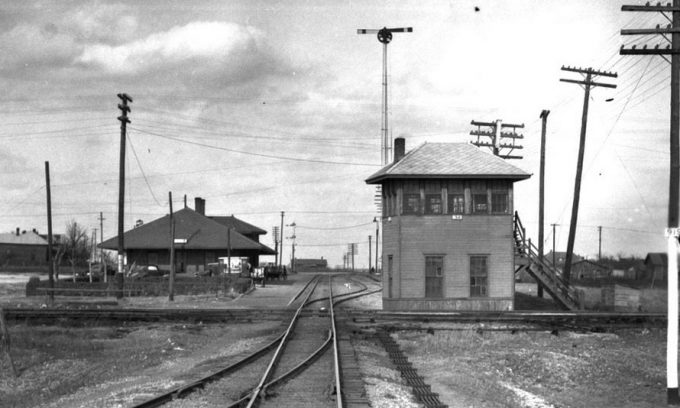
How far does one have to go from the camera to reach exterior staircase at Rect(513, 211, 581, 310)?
34781 mm

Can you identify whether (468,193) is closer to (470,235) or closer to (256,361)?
(470,235)

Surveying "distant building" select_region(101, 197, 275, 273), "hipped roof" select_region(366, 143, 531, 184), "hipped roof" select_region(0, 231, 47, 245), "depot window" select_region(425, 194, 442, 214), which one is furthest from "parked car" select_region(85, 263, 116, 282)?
"hipped roof" select_region(0, 231, 47, 245)

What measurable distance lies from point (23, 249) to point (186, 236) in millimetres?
91065

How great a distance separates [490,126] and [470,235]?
12143 mm

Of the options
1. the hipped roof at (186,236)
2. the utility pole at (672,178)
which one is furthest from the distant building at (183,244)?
the utility pole at (672,178)

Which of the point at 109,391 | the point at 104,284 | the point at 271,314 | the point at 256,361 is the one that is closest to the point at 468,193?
the point at 271,314

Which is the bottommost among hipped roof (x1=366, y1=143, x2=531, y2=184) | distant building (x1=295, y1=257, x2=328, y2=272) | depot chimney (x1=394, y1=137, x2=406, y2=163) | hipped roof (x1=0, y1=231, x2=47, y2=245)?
distant building (x1=295, y1=257, x2=328, y2=272)

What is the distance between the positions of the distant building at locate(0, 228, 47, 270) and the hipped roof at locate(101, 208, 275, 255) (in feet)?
257

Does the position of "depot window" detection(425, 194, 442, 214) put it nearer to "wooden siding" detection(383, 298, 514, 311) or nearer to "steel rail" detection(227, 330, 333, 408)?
"wooden siding" detection(383, 298, 514, 311)

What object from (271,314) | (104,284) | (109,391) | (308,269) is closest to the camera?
(109,391)

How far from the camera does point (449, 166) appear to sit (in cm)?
3341

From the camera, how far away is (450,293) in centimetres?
3272

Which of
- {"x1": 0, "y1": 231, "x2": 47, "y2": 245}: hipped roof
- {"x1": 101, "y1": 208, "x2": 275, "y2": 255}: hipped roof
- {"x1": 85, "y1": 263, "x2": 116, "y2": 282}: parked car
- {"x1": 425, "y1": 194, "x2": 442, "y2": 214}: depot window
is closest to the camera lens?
{"x1": 425, "y1": 194, "x2": 442, "y2": 214}: depot window

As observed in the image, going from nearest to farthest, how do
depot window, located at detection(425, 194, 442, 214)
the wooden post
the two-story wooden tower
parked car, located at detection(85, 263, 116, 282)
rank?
the wooden post
the two-story wooden tower
depot window, located at detection(425, 194, 442, 214)
parked car, located at detection(85, 263, 116, 282)
